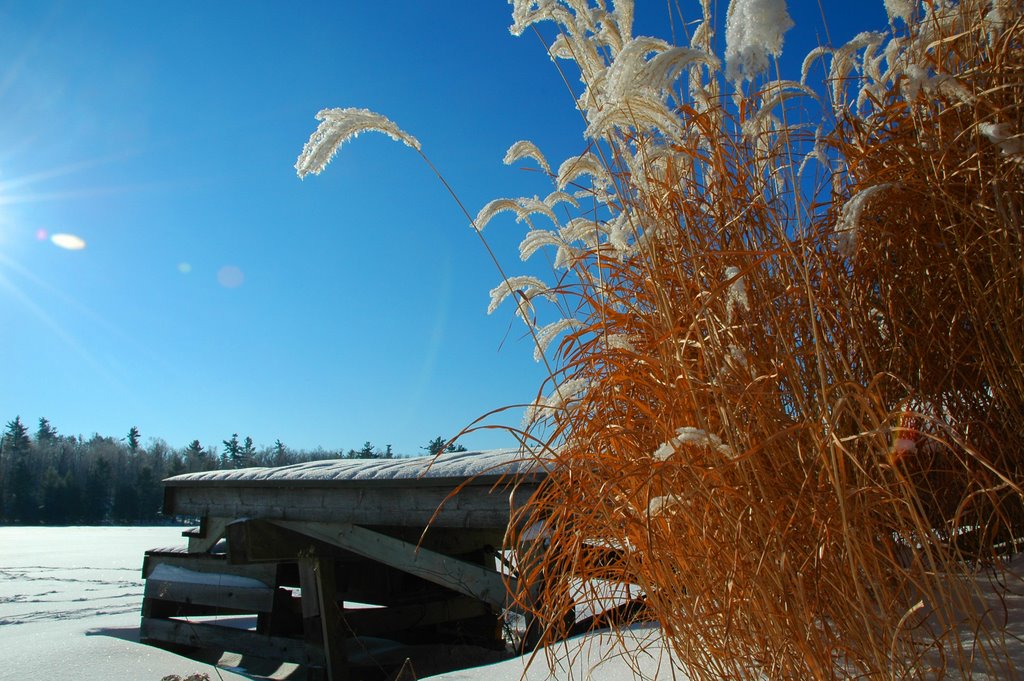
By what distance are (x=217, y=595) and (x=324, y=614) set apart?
1.27m

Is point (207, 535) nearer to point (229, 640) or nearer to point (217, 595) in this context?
point (217, 595)

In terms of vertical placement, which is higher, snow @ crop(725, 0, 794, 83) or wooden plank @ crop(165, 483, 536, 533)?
snow @ crop(725, 0, 794, 83)

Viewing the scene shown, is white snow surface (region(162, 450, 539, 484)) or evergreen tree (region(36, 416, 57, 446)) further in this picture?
evergreen tree (region(36, 416, 57, 446))

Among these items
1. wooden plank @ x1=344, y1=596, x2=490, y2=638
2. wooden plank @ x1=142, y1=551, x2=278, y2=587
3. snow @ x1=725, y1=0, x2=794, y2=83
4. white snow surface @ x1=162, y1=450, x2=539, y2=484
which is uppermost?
snow @ x1=725, y1=0, x2=794, y2=83

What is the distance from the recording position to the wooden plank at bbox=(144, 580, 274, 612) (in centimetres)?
448

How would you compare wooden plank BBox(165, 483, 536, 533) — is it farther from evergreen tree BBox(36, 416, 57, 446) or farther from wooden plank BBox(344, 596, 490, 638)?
evergreen tree BBox(36, 416, 57, 446)

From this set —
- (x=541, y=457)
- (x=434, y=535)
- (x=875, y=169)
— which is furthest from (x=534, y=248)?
(x=434, y=535)

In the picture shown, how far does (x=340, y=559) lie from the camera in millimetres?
4520

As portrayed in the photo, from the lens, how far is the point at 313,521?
3855 mm

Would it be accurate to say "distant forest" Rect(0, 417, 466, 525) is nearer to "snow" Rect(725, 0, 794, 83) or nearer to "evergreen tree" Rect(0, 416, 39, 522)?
"evergreen tree" Rect(0, 416, 39, 522)

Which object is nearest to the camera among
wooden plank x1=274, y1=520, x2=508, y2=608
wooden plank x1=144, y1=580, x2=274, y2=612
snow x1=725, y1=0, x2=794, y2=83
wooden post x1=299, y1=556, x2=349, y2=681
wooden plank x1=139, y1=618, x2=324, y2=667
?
snow x1=725, y1=0, x2=794, y2=83

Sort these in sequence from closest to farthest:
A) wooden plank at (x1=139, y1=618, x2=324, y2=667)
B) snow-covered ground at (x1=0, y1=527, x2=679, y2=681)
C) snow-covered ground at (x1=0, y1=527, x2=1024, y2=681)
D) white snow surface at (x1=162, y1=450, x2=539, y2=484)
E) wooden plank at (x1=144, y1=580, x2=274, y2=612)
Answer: snow-covered ground at (x1=0, y1=527, x2=1024, y2=681) → snow-covered ground at (x1=0, y1=527, x2=679, y2=681) → white snow surface at (x1=162, y1=450, x2=539, y2=484) → wooden plank at (x1=139, y1=618, x2=324, y2=667) → wooden plank at (x1=144, y1=580, x2=274, y2=612)

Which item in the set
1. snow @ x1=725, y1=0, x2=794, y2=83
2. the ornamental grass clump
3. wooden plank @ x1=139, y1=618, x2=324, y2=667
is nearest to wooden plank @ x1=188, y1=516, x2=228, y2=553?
wooden plank @ x1=139, y1=618, x2=324, y2=667

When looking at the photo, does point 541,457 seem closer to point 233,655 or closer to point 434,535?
point 434,535
